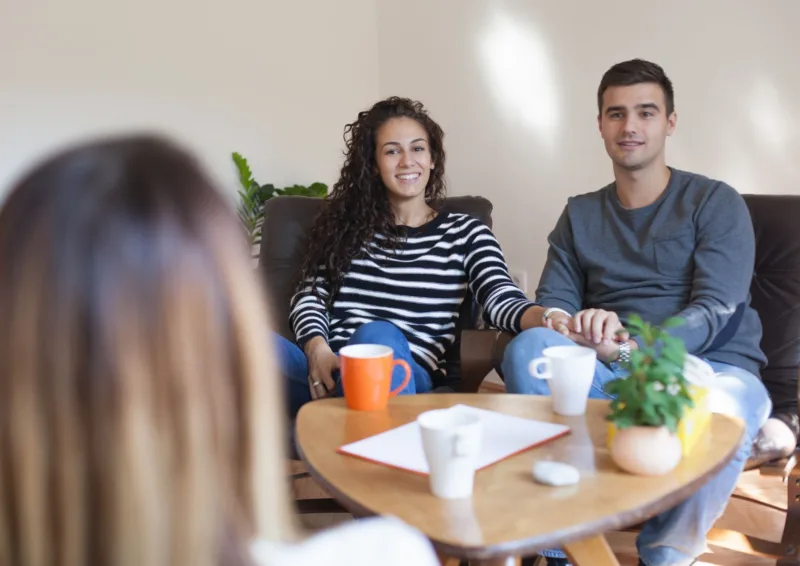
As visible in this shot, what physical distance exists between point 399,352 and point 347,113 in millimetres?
2619

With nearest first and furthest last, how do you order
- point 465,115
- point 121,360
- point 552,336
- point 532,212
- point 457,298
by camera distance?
point 121,360
point 552,336
point 457,298
point 532,212
point 465,115

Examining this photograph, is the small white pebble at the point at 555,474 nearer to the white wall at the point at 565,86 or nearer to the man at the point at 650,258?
the man at the point at 650,258

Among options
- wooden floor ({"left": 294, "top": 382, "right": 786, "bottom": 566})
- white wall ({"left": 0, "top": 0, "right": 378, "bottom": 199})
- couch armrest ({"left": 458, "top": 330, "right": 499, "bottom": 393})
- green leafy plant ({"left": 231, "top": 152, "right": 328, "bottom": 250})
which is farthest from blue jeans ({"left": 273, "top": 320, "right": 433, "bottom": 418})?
green leafy plant ({"left": 231, "top": 152, "right": 328, "bottom": 250})

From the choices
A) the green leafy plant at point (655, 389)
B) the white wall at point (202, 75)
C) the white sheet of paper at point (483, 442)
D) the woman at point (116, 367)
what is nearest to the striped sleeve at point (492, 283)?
the white sheet of paper at point (483, 442)

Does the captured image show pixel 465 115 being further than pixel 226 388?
Yes

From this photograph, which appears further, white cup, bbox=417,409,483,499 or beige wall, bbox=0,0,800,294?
beige wall, bbox=0,0,800,294

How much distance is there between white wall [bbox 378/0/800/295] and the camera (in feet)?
7.88

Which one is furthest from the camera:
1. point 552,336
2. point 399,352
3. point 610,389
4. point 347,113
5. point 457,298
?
point 347,113

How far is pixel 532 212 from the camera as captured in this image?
10.4 ft

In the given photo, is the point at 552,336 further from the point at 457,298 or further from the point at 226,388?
the point at 226,388

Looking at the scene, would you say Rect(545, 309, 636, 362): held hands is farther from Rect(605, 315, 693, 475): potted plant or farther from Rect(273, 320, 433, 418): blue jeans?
Rect(605, 315, 693, 475): potted plant

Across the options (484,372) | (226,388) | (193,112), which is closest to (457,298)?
(484,372)

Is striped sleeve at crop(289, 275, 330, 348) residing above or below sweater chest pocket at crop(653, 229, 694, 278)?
below

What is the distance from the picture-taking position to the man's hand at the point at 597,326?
60.7 inches
